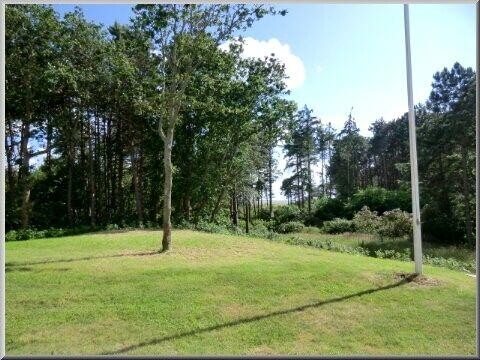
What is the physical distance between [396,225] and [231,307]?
726 inches

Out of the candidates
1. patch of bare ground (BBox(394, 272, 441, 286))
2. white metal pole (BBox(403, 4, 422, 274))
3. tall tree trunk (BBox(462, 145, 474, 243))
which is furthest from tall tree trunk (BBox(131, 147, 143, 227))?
tall tree trunk (BBox(462, 145, 474, 243))

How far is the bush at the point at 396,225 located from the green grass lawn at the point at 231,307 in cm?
1430

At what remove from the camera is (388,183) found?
4634cm

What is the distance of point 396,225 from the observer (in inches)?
906

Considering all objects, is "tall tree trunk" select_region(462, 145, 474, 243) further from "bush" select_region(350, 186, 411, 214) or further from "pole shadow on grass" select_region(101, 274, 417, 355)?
"pole shadow on grass" select_region(101, 274, 417, 355)

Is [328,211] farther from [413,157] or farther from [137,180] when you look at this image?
[413,157]

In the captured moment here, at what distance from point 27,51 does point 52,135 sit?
5.09m

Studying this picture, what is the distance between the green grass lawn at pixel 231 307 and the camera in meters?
5.27

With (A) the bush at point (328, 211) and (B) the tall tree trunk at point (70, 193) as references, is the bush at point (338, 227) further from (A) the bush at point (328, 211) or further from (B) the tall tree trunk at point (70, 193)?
(B) the tall tree trunk at point (70, 193)

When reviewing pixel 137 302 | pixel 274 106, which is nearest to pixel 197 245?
pixel 137 302

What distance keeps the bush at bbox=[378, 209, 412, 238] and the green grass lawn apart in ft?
46.9

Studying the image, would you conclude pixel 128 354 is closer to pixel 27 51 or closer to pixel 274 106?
pixel 27 51

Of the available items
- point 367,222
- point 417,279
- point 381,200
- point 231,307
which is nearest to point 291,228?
point 367,222

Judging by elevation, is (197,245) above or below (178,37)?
below
